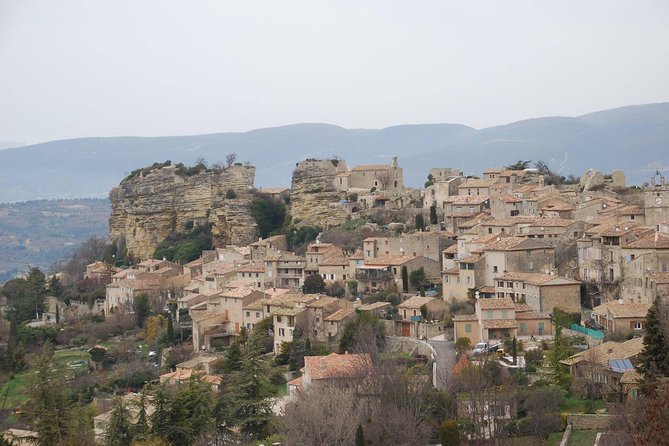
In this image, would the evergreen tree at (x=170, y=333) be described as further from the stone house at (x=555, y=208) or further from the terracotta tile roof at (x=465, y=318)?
the stone house at (x=555, y=208)

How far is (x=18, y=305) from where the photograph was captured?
6931cm

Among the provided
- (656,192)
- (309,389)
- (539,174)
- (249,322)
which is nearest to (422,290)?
(249,322)

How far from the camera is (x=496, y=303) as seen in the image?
1699 inches

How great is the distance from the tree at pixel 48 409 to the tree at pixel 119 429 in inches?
56.9

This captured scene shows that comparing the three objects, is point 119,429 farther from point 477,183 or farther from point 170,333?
point 477,183

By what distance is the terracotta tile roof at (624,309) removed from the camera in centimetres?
4053

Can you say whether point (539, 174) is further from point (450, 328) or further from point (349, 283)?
point (450, 328)

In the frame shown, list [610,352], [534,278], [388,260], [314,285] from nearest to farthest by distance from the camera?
[610,352] → [534,278] → [388,260] → [314,285]

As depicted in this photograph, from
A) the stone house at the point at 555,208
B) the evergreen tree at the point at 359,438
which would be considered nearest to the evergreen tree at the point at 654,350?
the evergreen tree at the point at 359,438

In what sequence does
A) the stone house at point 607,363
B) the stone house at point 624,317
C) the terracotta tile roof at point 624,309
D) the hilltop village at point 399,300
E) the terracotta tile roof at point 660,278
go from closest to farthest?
the stone house at point 607,363
the hilltop village at point 399,300
the stone house at point 624,317
the terracotta tile roof at point 624,309
the terracotta tile roof at point 660,278

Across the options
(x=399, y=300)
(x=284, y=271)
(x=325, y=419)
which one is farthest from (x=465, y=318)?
(x=284, y=271)

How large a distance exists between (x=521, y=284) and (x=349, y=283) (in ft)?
36.0

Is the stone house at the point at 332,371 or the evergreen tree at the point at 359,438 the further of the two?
the stone house at the point at 332,371

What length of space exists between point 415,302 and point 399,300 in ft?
8.97
